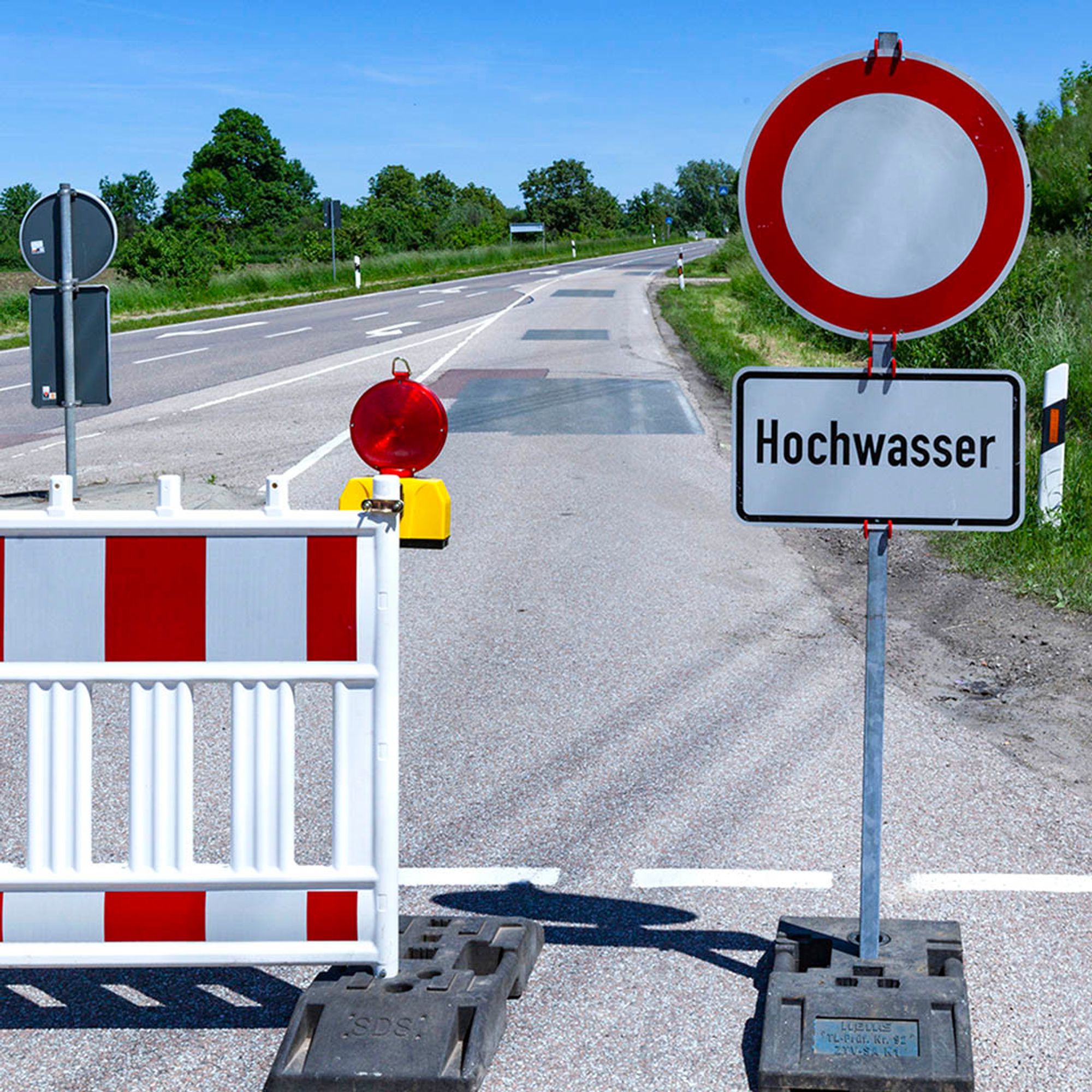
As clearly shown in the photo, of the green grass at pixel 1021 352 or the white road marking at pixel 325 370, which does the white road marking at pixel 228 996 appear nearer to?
the green grass at pixel 1021 352

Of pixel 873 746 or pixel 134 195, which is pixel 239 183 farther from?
pixel 873 746

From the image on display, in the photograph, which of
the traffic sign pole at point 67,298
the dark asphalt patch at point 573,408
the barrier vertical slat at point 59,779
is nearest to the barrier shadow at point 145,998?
the barrier vertical slat at point 59,779

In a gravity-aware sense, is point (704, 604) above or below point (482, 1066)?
above

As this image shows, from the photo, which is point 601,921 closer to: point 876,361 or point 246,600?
point 246,600

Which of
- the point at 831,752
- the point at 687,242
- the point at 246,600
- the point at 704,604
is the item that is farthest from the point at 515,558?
the point at 687,242

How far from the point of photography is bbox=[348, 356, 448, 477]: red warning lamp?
18.2 ft

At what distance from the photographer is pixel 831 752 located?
5344 mm

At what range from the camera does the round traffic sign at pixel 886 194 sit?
3176mm

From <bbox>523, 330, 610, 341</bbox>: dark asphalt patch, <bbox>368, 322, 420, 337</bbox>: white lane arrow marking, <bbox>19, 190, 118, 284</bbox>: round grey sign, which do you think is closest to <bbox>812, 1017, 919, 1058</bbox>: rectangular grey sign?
<bbox>19, 190, 118, 284</bbox>: round grey sign

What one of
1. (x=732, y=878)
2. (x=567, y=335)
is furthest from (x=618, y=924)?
(x=567, y=335)

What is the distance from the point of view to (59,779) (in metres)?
3.32

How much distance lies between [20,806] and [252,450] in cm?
941

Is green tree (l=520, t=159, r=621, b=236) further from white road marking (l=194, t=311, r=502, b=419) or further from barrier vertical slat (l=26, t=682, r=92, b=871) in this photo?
barrier vertical slat (l=26, t=682, r=92, b=871)

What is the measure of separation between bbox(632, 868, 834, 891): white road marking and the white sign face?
4.21 feet
